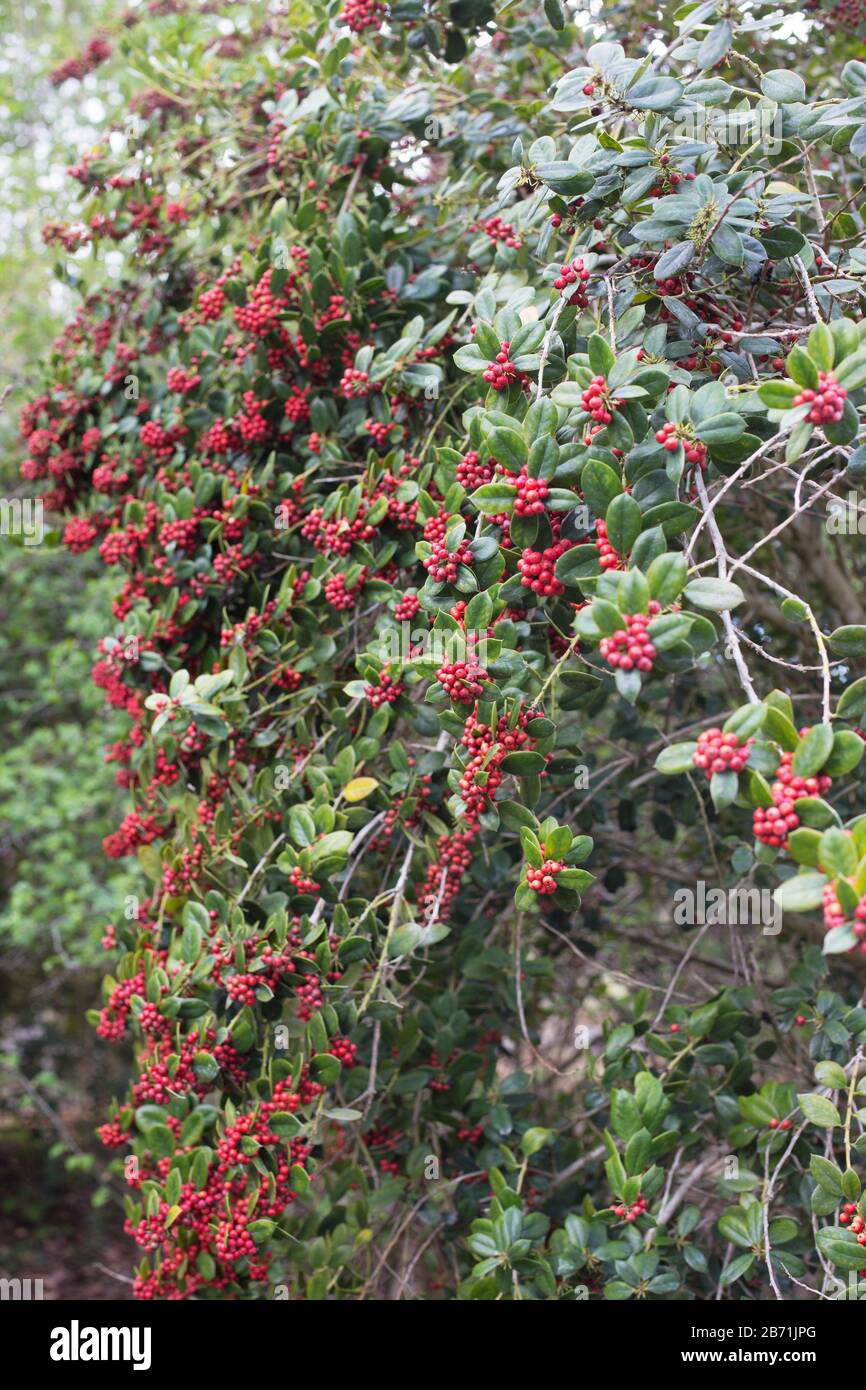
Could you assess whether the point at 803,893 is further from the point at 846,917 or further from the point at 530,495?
the point at 530,495

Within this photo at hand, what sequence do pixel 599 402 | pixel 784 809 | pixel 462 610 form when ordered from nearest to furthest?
pixel 784 809
pixel 599 402
pixel 462 610

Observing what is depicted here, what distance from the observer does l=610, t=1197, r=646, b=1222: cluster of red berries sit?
2027mm

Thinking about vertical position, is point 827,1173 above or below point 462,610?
below

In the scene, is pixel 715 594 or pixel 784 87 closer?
pixel 715 594

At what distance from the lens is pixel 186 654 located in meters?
2.46

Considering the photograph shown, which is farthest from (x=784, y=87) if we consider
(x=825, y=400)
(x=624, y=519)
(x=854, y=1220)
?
(x=854, y=1220)

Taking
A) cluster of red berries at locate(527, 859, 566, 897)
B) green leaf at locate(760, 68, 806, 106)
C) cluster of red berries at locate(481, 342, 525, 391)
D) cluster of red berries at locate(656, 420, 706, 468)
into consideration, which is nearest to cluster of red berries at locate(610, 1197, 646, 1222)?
cluster of red berries at locate(527, 859, 566, 897)

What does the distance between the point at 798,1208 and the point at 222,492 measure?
2.03m

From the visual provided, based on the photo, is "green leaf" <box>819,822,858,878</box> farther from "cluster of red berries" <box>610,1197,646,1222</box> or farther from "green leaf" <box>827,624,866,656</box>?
"cluster of red berries" <box>610,1197,646,1222</box>

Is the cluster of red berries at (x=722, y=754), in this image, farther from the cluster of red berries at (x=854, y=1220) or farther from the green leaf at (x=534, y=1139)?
the green leaf at (x=534, y=1139)

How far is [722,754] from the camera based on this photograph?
124 cm

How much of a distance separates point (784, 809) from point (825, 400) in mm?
472

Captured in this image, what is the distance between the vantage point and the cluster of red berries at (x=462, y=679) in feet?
4.95
